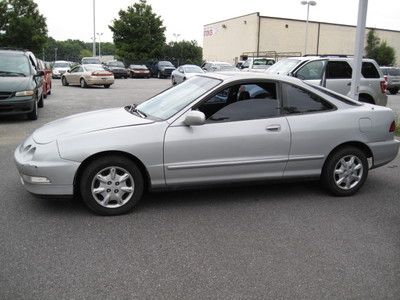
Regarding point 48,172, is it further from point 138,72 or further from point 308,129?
point 138,72

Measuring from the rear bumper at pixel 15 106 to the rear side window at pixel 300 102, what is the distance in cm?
768

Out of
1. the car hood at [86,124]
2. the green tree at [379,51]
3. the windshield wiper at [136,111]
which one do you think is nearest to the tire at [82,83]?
the windshield wiper at [136,111]

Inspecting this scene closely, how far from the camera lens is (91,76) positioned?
2542 centimetres

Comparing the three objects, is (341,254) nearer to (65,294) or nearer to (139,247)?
(139,247)

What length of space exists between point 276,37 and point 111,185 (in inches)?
2030

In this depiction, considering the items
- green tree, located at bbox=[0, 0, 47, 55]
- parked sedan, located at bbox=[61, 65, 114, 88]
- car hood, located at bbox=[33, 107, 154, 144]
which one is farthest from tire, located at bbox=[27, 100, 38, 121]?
green tree, located at bbox=[0, 0, 47, 55]

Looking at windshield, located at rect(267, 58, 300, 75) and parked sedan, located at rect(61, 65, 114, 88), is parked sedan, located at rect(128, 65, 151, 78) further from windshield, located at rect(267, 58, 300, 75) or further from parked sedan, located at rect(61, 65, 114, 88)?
windshield, located at rect(267, 58, 300, 75)

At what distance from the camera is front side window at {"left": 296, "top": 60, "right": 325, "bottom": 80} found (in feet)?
39.0

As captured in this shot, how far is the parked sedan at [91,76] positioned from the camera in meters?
25.5

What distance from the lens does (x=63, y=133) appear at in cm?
489

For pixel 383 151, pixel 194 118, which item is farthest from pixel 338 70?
pixel 194 118

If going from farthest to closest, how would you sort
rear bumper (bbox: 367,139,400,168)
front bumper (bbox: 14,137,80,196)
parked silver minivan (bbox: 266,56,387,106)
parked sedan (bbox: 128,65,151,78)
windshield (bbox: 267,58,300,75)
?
parked sedan (bbox: 128,65,151,78), windshield (bbox: 267,58,300,75), parked silver minivan (bbox: 266,56,387,106), rear bumper (bbox: 367,139,400,168), front bumper (bbox: 14,137,80,196)

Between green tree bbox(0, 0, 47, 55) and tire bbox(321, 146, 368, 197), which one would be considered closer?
tire bbox(321, 146, 368, 197)

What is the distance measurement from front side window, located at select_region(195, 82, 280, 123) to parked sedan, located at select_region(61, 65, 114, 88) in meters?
21.3
